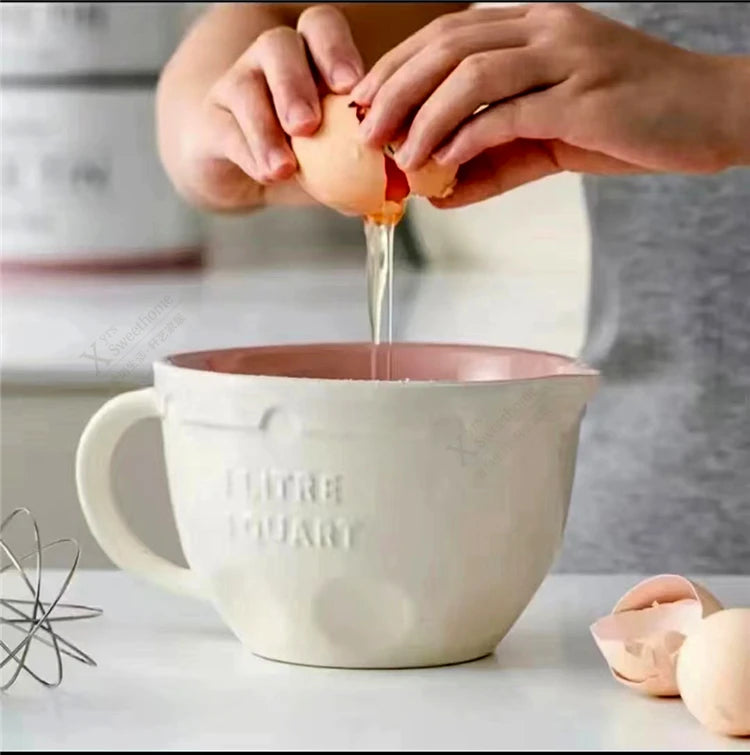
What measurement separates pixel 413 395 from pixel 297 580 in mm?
77

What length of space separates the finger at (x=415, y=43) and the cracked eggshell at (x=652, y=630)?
217 mm

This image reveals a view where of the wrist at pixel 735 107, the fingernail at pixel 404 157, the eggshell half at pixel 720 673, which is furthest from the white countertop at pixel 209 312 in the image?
the eggshell half at pixel 720 673

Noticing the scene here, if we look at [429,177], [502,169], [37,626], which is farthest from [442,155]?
[37,626]

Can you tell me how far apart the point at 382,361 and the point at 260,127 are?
111 mm

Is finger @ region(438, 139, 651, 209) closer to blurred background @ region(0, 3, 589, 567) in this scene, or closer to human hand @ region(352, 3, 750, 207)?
human hand @ region(352, 3, 750, 207)


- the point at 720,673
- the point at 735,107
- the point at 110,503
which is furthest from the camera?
the point at 735,107

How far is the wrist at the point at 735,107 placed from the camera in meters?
0.63

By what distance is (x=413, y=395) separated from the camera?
45 centimetres

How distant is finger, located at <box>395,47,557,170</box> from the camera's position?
20.9 inches

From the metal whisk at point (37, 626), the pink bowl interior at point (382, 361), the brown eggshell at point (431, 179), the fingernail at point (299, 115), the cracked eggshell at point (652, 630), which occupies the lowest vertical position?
the metal whisk at point (37, 626)

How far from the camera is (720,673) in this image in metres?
0.41

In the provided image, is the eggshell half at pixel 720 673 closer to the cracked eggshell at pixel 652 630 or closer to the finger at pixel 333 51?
the cracked eggshell at pixel 652 630

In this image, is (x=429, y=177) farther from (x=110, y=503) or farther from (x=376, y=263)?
(x=110, y=503)

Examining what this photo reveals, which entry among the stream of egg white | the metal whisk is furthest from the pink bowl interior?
the metal whisk
